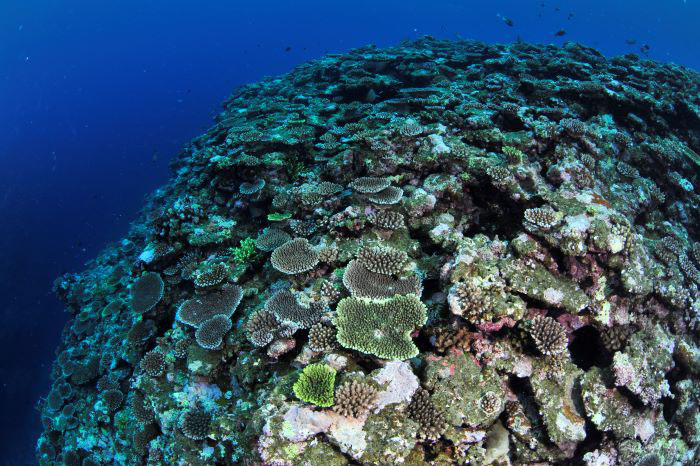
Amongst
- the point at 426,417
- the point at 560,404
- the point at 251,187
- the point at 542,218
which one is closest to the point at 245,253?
the point at 251,187

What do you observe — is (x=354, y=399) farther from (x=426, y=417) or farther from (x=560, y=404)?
(x=560, y=404)

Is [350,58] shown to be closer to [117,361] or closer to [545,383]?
[117,361]

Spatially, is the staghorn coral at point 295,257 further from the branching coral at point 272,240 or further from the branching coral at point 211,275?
the branching coral at point 211,275

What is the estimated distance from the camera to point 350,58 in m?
21.5

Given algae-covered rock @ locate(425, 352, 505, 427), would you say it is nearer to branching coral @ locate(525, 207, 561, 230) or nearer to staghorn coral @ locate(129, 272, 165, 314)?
branching coral @ locate(525, 207, 561, 230)

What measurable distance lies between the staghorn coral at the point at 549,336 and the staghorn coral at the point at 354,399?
8.70ft

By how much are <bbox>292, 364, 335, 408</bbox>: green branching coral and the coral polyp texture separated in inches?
Answer: 0.8

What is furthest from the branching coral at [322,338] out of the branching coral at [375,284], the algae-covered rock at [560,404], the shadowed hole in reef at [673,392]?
the shadowed hole in reef at [673,392]

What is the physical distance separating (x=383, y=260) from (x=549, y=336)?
8.85 feet

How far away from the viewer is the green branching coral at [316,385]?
461 centimetres

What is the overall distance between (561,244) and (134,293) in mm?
8847

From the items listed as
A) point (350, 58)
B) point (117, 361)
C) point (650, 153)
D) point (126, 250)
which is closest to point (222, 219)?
point (117, 361)

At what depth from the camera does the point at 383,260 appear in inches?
247

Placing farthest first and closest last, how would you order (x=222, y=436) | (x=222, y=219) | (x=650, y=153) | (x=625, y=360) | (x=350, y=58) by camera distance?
(x=350, y=58)
(x=650, y=153)
(x=222, y=219)
(x=625, y=360)
(x=222, y=436)
